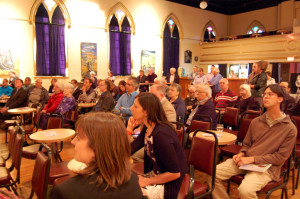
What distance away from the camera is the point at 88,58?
11.5 meters

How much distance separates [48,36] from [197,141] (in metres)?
9.67

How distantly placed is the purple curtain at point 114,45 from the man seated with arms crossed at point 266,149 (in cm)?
1015

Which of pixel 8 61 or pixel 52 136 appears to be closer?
pixel 52 136

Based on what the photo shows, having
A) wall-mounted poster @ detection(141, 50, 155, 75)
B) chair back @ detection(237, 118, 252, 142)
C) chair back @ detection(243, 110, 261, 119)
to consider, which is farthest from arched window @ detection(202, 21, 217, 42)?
chair back @ detection(237, 118, 252, 142)

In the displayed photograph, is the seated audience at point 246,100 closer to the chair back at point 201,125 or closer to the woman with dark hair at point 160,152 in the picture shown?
the chair back at point 201,125

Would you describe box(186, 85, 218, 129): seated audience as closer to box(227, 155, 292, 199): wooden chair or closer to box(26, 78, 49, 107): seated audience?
box(227, 155, 292, 199): wooden chair

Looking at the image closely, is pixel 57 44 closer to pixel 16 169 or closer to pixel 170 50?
pixel 170 50

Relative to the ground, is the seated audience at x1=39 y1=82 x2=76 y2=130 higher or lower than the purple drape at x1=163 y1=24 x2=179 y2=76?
lower

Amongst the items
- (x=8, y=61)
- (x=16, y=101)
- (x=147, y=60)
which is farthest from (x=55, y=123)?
(x=147, y=60)

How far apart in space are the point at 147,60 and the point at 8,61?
6657 mm

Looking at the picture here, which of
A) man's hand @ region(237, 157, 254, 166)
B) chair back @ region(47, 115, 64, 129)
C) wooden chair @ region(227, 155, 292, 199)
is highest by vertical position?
chair back @ region(47, 115, 64, 129)

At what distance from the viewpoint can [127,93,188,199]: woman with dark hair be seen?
1.83 m

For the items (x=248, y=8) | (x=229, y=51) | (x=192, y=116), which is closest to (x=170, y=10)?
(x=229, y=51)

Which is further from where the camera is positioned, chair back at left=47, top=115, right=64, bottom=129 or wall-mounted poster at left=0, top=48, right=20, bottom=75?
wall-mounted poster at left=0, top=48, right=20, bottom=75
